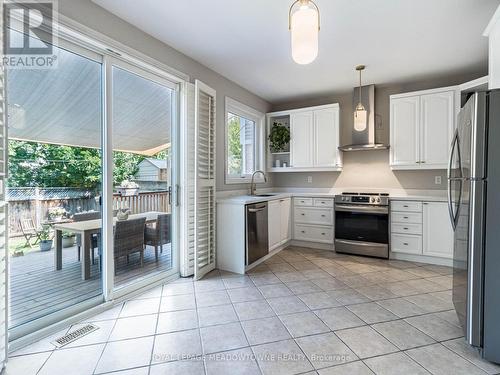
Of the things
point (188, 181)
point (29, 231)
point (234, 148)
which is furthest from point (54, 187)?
point (234, 148)

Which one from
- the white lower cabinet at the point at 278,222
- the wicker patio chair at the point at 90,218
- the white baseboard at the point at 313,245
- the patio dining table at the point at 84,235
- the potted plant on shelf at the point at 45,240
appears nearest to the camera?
the potted plant on shelf at the point at 45,240

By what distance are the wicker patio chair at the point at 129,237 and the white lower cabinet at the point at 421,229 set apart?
3436 mm

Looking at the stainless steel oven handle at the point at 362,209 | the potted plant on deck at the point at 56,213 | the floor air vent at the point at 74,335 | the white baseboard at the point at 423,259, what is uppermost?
the potted plant on deck at the point at 56,213

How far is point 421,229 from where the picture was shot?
12.0 feet

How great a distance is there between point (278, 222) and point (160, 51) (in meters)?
2.82

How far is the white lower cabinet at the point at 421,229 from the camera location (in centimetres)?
352

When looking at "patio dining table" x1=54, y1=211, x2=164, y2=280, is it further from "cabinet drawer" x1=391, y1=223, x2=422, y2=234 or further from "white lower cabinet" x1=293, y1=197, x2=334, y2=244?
"cabinet drawer" x1=391, y1=223, x2=422, y2=234

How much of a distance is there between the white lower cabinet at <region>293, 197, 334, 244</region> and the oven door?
16 cm

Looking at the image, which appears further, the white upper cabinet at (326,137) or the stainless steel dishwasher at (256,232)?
the white upper cabinet at (326,137)

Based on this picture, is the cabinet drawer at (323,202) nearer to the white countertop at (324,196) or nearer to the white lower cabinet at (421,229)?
the white countertop at (324,196)

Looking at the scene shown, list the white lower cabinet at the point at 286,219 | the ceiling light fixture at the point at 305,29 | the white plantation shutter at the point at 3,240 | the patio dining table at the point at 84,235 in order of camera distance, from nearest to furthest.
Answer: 1. the ceiling light fixture at the point at 305,29
2. the white plantation shutter at the point at 3,240
3. the patio dining table at the point at 84,235
4. the white lower cabinet at the point at 286,219

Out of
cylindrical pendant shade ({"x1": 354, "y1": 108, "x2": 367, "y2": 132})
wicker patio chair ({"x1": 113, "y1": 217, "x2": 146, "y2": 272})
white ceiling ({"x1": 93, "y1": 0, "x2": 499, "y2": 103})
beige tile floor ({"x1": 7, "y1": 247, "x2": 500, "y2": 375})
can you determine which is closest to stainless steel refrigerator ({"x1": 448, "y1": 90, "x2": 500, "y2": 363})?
beige tile floor ({"x1": 7, "y1": 247, "x2": 500, "y2": 375})

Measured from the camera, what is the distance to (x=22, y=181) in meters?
1.89

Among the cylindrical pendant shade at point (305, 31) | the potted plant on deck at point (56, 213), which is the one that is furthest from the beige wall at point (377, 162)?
the potted plant on deck at point (56, 213)
